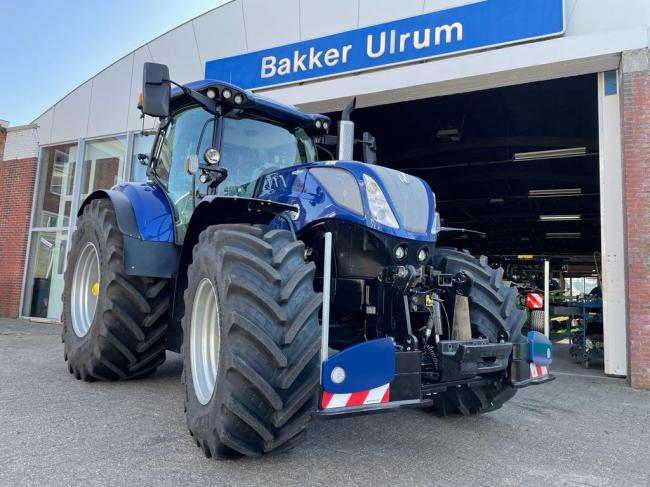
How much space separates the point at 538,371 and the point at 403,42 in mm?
5985

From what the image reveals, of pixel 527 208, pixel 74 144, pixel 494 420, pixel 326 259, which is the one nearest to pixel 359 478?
pixel 326 259

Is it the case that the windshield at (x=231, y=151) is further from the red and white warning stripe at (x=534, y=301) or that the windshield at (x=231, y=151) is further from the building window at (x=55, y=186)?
the red and white warning stripe at (x=534, y=301)

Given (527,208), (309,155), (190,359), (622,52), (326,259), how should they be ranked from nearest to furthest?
(326,259) → (190,359) → (309,155) → (622,52) → (527,208)

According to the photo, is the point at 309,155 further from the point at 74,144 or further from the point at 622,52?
the point at 74,144

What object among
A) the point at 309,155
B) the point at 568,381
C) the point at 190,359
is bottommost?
the point at 568,381

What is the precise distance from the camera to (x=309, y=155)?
180 inches

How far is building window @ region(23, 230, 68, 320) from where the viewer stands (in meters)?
11.4

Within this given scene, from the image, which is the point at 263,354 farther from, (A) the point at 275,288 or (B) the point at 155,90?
(B) the point at 155,90

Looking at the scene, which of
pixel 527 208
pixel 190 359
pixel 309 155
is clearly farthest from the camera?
pixel 527 208

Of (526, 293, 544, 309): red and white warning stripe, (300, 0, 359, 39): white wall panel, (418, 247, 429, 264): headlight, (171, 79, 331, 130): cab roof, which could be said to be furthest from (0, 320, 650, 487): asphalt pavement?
(526, 293, 544, 309): red and white warning stripe

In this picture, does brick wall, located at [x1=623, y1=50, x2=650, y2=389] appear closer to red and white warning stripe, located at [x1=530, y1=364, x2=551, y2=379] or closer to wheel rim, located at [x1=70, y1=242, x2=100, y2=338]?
red and white warning stripe, located at [x1=530, y1=364, x2=551, y2=379]

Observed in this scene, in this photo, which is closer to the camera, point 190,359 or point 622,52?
point 190,359

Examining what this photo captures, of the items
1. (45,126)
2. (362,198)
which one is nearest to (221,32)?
(45,126)

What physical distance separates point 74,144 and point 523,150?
10.7 m
